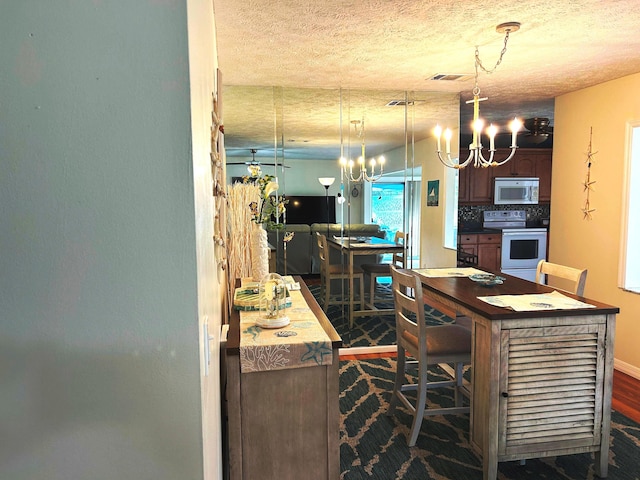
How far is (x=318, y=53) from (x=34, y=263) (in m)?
2.65

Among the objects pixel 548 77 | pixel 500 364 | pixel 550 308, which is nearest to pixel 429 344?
pixel 500 364

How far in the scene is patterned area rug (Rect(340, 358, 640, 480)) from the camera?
2.33 metres

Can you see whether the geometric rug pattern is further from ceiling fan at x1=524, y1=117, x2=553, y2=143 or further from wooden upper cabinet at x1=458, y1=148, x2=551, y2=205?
wooden upper cabinet at x1=458, y1=148, x2=551, y2=205

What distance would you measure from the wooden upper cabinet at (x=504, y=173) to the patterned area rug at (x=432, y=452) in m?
4.51

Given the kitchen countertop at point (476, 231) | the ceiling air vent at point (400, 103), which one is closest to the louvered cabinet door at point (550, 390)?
the ceiling air vent at point (400, 103)

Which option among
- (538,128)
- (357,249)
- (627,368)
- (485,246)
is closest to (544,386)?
(627,368)

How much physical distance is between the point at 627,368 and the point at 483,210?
3961 millimetres

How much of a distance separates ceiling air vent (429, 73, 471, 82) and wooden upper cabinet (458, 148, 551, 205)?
327 cm

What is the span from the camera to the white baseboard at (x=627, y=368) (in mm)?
3604

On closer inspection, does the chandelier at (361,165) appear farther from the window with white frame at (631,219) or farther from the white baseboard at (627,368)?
the white baseboard at (627,368)

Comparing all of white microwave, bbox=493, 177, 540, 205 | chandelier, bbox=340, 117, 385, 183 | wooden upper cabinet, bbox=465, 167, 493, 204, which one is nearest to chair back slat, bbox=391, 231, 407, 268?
chandelier, bbox=340, 117, 385, 183

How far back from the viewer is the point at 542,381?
2.21 meters

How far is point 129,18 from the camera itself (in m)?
0.74

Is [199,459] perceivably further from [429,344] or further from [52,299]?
[429,344]
